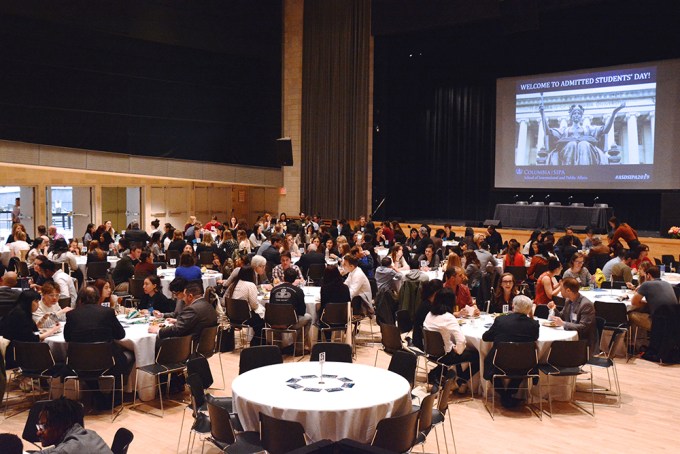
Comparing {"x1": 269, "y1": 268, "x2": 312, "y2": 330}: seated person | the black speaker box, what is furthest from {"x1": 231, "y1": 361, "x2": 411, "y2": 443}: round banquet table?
the black speaker box

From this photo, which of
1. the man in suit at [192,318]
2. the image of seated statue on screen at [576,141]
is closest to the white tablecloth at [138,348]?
the man in suit at [192,318]

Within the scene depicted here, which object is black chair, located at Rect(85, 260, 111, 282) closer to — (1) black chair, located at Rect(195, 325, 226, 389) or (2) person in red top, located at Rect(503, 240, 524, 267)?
(1) black chair, located at Rect(195, 325, 226, 389)

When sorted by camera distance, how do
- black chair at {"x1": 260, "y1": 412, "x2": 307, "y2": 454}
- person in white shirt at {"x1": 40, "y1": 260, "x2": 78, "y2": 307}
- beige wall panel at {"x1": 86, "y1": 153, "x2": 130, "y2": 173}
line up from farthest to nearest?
beige wall panel at {"x1": 86, "y1": 153, "x2": 130, "y2": 173} → person in white shirt at {"x1": 40, "y1": 260, "x2": 78, "y2": 307} → black chair at {"x1": 260, "y1": 412, "x2": 307, "y2": 454}

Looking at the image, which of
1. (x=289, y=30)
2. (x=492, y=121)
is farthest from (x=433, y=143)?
(x=289, y=30)

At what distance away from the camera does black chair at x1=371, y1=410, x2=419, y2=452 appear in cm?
563

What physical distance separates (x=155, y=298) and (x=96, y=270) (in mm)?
3987

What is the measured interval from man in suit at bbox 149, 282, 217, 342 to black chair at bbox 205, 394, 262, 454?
2.41 meters

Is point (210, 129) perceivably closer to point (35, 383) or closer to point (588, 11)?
point (588, 11)

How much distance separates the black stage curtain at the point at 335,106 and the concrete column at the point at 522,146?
4.52 meters

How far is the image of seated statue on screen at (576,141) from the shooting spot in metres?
21.2

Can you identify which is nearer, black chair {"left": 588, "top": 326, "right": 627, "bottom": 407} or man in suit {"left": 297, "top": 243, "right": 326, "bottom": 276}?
black chair {"left": 588, "top": 326, "right": 627, "bottom": 407}

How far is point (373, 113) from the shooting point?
2416 centimetres

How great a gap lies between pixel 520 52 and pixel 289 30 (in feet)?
24.6

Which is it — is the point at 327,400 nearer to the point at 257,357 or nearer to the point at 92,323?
the point at 257,357
